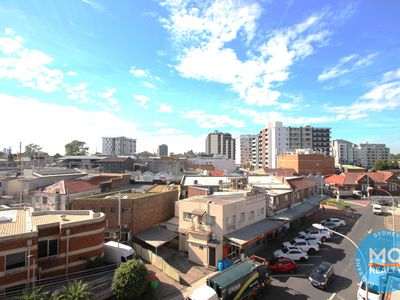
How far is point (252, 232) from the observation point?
30.5 m

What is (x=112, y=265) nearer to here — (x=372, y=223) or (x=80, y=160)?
(x=372, y=223)

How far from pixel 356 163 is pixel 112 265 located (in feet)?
607

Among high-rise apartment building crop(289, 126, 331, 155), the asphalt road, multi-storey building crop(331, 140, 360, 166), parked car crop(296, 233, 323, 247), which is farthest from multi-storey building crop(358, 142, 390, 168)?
parked car crop(296, 233, 323, 247)

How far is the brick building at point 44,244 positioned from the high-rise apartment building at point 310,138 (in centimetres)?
12991

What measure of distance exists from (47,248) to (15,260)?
2.75 m

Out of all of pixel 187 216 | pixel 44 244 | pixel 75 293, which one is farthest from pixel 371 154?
pixel 75 293

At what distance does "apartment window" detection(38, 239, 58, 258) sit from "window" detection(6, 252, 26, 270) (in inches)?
81.4

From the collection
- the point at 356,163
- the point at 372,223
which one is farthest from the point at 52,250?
the point at 356,163

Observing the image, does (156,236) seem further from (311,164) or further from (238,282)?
(311,164)

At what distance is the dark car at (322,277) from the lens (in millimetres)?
22938

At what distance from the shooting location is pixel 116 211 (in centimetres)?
3341

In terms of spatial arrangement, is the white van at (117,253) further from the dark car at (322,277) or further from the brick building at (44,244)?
the dark car at (322,277)

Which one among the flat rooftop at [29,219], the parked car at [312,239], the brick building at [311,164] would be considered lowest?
the parked car at [312,239]

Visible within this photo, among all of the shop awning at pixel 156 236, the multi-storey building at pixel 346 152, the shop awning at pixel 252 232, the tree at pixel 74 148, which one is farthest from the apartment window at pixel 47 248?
the multi-storey building at pixel 346 152
